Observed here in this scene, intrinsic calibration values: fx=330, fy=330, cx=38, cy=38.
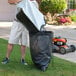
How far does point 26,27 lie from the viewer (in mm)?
6578

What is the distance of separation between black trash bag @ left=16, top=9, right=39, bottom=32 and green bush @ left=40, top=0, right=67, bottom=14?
37.4ft

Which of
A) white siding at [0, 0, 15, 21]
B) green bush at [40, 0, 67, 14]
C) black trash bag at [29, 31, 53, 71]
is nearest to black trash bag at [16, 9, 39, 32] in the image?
black trash bag at [29, 31, 53, 71]

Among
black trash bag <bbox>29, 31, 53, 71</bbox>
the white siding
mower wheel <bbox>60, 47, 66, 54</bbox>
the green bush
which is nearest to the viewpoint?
black trash bag <bbox>29, 31, 53, 71</bbox>

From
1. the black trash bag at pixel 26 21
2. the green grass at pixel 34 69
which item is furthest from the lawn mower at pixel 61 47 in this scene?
the black trash bag at pixel 26 21

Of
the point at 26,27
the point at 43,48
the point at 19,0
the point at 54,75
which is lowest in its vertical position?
the point at 54,75

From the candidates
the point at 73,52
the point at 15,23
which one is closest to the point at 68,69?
the point at 15,23

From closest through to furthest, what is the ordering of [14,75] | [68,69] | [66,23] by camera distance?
[14,75] < [68,69] < [66,23]

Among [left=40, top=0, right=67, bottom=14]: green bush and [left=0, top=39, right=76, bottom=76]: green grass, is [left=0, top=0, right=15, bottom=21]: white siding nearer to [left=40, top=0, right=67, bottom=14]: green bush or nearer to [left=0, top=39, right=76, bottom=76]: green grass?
[left=40, top=0, right=67, bottom=14]: green bush

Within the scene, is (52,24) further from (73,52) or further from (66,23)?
(73,52)

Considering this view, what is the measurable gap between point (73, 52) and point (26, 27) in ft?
8.63

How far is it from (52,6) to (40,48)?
11524 mm

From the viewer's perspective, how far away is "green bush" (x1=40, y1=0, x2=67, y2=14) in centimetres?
1784

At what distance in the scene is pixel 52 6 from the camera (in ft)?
58.6

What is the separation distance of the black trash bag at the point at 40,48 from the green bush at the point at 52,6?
11345 millimetres
